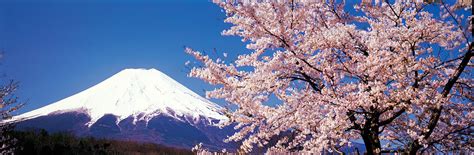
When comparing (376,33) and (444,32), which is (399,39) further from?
(444,32)

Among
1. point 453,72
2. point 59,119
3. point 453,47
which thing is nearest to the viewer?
point 453,72

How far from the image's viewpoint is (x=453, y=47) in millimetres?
9688

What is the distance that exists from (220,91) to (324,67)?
206 centimetres

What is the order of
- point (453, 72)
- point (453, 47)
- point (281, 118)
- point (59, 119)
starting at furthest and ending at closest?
point (59, 119)
point (453, 47)
point (453, 72)
point (281, 118)

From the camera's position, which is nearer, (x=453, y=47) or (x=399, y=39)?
(x=399, y=39)

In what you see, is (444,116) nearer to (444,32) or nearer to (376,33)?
(444,32)

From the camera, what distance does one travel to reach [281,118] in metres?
8.36

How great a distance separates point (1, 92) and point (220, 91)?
5.17m

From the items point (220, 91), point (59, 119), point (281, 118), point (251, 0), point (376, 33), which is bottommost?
point (281, 118)

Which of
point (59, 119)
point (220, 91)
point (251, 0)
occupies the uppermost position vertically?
point (59, 119)

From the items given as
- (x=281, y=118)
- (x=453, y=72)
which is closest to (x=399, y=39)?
(x=453, y=72)

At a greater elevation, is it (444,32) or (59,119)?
(59,119)

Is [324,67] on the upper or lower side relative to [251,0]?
lower

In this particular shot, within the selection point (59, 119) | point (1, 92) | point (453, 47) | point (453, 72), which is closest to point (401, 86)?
point (453, 72)
